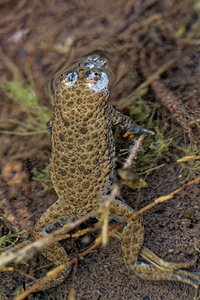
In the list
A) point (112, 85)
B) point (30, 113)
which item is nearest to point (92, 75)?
point (112, 85)

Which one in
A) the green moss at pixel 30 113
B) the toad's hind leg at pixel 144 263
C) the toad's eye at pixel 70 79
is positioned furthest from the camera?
the green moss at pixel 30 113

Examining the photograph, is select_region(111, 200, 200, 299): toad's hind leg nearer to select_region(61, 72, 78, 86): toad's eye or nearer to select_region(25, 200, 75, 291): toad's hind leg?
select_region(25, 200, 75, 291): toad's hind leg

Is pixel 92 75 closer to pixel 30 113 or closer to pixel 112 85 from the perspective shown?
pixel 112 85

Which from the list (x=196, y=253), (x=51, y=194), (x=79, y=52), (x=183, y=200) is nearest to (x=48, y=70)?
(x=79, y=52)

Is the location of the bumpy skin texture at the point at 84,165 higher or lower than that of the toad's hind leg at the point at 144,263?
higher

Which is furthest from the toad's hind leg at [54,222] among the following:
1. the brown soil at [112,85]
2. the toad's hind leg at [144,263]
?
the toad's hind leg at [144,263]

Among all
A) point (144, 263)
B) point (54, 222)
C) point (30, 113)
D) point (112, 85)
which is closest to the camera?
point (144, 263)

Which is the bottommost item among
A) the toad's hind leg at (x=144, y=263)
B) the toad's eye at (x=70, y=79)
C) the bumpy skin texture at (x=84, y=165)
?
the toad's hind leg at (x=144, y=263)

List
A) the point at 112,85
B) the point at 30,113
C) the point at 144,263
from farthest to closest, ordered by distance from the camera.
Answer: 1. the point at 30,113
2. the point at 112,85
3. the point at 144,263

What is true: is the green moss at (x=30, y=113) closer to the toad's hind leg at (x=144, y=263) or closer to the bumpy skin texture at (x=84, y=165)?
the bumpy skin texture at (x=84, y=165)
